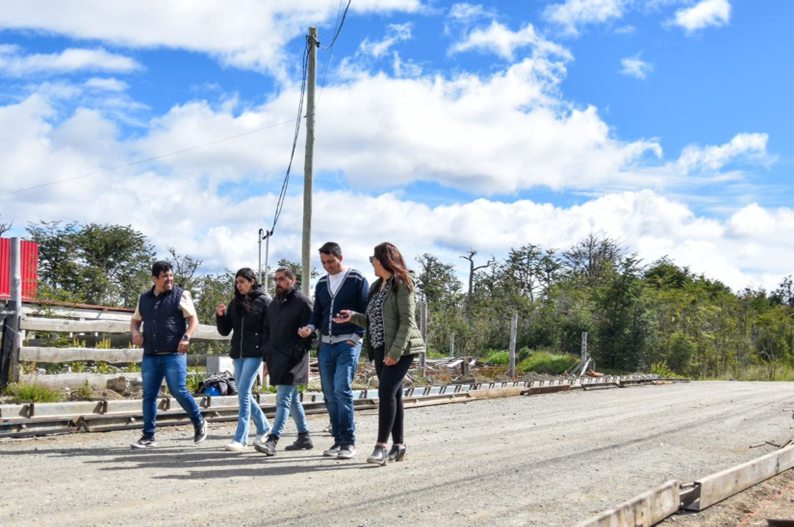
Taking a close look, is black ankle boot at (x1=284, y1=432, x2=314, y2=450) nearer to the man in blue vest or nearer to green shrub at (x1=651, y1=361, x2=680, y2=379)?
the man in blue vest

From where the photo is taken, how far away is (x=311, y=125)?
51.9 feet

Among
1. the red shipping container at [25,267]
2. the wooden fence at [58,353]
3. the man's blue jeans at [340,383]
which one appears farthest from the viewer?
the red shipping container at [25,267]

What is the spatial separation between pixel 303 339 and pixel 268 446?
1027mm

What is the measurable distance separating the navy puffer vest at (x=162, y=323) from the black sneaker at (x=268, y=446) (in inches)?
53.0

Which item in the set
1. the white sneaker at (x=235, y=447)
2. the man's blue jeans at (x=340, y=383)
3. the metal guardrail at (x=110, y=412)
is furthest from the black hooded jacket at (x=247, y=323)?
the metal guardrail at (x=110, y=412)

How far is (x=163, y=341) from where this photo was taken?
311 inches

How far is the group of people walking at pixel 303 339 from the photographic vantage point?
7059 millimetres

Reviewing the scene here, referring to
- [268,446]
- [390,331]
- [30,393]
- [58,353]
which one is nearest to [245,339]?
[268,446]

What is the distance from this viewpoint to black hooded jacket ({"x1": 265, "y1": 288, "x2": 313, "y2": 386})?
7.53 meters

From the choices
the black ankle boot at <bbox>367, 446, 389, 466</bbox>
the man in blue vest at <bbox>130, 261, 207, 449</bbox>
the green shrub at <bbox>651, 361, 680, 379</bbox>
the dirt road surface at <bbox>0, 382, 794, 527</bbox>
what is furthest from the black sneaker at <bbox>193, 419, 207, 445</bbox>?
the green shrub at <bbox>651, 361, 680, 379</bbox>

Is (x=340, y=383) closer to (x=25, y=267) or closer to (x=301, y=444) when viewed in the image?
(x=301, y=444)

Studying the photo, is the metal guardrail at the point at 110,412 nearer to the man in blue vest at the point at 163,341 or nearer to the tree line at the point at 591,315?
the man in blue vest at the point at 163,341

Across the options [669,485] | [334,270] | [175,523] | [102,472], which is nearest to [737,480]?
[669,485]

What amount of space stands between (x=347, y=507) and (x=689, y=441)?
18.9 ft
